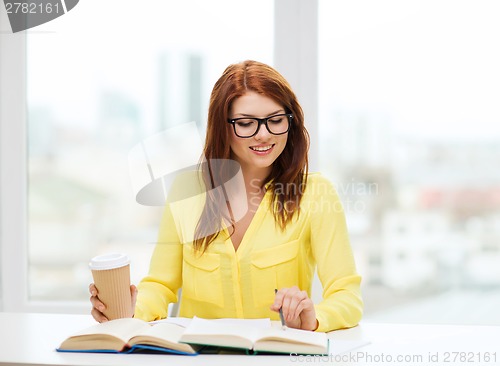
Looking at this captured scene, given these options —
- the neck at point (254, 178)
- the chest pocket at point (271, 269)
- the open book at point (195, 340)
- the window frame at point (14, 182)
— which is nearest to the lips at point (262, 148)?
the neck at point (254, 178)

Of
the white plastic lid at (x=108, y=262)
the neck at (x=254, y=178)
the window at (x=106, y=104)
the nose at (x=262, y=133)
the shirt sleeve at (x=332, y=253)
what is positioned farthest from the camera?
the window at (x=106, y=104)

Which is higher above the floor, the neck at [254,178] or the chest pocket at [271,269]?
the neck at [254,178]

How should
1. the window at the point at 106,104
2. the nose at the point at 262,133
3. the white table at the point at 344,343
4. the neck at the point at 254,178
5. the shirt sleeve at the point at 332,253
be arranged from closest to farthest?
the white table at the point at 344,343
the shirt sleeve at the point at 332,253
the nose at the point at 262,133
the neck at the point at 254,178
the window at the point at 106,104

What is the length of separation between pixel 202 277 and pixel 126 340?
0.58 m

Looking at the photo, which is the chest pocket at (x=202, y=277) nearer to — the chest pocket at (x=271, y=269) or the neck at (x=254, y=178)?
the chest pocket at (x=271, y=269)

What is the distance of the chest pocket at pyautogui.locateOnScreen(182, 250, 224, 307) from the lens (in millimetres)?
1884

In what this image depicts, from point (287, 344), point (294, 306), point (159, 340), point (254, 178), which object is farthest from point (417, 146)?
point (159, 340)

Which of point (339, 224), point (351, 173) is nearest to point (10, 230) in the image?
point (351, 173)

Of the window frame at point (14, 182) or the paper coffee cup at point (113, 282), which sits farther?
the window frame at point (14, 182)

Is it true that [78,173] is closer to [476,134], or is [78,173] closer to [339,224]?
[339,224]

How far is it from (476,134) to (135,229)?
155 cm

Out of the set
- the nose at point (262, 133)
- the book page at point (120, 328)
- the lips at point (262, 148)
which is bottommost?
the book page at point (120, 328)

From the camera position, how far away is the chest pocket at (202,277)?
6.18ft

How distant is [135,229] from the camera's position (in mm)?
2973
